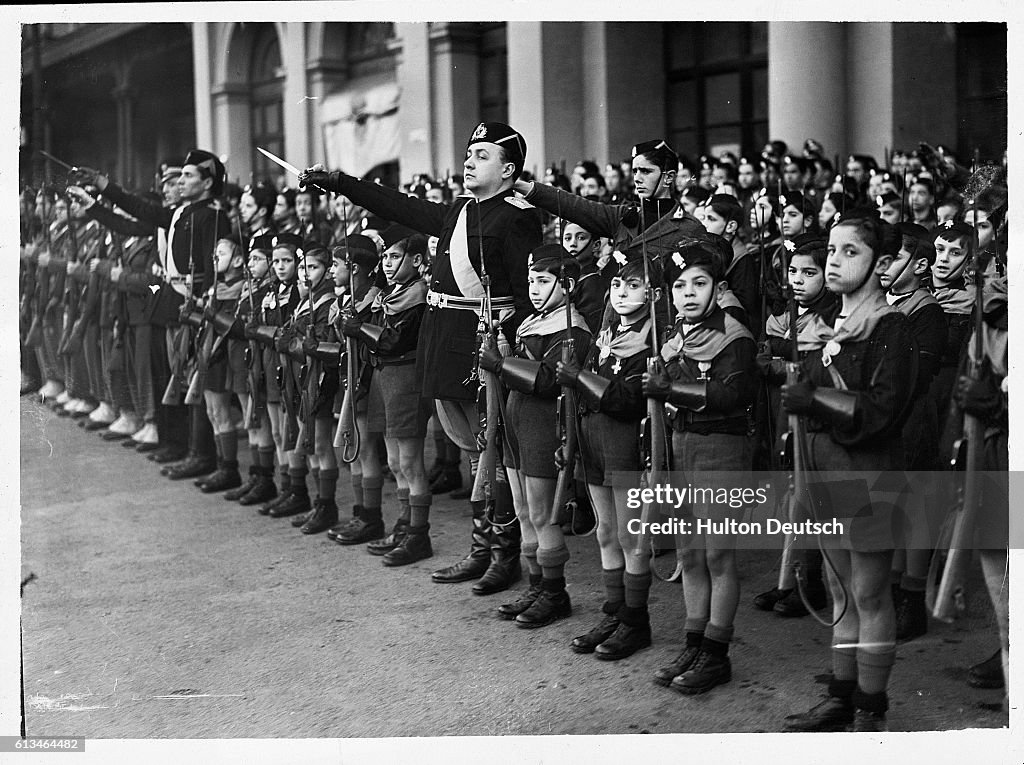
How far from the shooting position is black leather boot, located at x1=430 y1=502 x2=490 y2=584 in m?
5.06

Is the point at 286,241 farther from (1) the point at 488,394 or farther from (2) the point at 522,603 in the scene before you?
(2) the point at 522,603

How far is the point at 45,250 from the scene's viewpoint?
18.3 ft

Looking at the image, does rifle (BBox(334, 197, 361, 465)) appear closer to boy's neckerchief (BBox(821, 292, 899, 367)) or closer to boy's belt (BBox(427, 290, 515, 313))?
boy's belt (BBox(427, 290, 515, 313))

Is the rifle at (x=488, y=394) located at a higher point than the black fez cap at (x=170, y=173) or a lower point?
lower

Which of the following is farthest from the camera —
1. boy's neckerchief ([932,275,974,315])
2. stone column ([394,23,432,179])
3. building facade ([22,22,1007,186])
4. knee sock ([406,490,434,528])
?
stone column ([394,23,432,179])

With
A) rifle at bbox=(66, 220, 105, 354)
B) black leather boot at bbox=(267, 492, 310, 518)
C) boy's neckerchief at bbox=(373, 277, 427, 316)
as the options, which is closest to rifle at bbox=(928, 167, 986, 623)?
boy's neckerchief at bbox=(373, 277, 427, 316)

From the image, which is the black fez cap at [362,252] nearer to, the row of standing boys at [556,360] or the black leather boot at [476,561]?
the row of standing boys at [556,360]

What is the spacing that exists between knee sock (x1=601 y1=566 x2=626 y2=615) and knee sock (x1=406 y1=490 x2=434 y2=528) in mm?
1194

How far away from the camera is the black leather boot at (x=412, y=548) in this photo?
529cm

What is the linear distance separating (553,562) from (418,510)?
37.3 inches

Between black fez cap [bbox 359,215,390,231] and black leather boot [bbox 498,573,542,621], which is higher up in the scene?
black fez cap [bbox 359,215,390,231]

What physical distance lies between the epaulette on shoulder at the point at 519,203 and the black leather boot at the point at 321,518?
1.75 meters

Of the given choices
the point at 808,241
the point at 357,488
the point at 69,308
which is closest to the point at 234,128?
the point at 69,308

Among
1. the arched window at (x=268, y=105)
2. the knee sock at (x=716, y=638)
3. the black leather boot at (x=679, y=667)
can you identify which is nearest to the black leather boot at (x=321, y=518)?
the black leather boot at (x=679, y=667)
